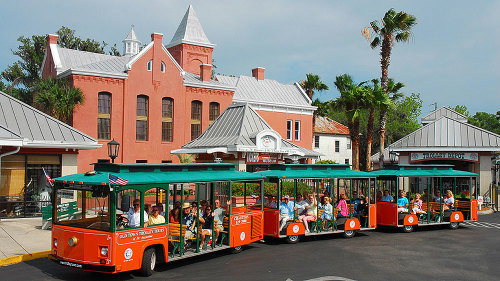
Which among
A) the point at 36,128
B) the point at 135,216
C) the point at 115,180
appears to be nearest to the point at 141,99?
the point at 36,128

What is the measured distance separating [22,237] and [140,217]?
267 inches

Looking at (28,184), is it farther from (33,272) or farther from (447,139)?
(447,139)

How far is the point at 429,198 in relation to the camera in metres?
20.6

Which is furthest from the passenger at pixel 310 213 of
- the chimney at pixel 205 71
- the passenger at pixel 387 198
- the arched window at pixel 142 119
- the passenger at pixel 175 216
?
the chimney at pixel 205 71

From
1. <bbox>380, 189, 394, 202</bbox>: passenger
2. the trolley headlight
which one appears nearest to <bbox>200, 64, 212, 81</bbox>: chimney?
<bbox>380, 189, 394, 202</bbox>: passenger

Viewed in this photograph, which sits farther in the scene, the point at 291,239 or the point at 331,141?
the point at 331,141

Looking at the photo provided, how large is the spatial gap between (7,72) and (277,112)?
103 ft

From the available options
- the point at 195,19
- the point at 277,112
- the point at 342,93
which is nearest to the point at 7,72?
the point at 195,19

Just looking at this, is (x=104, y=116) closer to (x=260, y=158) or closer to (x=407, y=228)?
(x=260, y=158)

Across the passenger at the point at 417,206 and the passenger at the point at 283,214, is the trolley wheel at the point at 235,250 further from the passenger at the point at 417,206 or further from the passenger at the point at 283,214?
the passenger at the point at 417,206

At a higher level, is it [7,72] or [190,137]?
[7,72]

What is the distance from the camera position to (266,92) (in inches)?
1768

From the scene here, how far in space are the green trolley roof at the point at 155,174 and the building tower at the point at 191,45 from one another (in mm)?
31858

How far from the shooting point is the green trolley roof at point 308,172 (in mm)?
A: 16594
